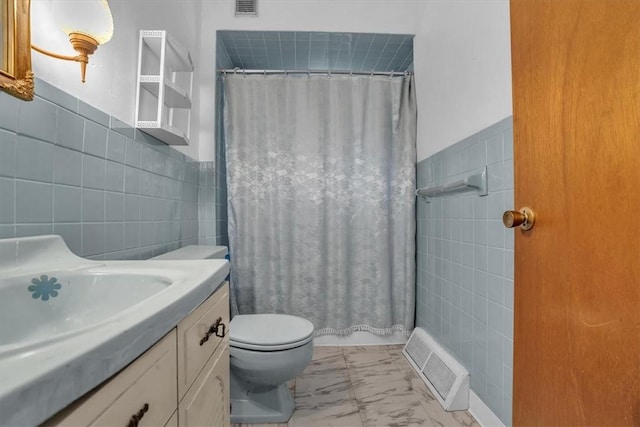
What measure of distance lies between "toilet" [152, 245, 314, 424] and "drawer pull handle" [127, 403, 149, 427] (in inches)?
33.7

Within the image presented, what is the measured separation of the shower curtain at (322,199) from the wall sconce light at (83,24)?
111 centimetres

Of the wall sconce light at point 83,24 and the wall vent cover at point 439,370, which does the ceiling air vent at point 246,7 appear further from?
the wall vent cover at point 439,370

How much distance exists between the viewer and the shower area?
6.61 ft

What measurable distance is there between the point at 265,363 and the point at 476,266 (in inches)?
38.5

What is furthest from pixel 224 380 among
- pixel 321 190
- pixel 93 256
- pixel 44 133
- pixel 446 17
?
pixel 446 17

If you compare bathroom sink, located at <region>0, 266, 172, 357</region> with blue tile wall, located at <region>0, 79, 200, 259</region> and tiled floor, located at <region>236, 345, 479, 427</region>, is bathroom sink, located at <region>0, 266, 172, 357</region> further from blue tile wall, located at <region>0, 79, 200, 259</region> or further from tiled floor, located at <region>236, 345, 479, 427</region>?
tiled floor, located at <region>236, 345, 479, 427</region>

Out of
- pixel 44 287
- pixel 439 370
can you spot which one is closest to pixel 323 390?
pixel 439 370

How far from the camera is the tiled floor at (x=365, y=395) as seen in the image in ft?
4.39

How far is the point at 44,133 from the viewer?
77 cm

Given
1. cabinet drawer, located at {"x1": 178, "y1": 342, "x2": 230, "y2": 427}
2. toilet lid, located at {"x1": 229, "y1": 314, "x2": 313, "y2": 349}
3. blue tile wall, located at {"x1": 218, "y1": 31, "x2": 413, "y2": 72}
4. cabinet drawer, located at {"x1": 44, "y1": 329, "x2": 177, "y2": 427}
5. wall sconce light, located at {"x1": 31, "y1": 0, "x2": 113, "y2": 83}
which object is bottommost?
toilet lid, located at {"x1": 229, "y1": 314, "x2": 313, "y2": 349}

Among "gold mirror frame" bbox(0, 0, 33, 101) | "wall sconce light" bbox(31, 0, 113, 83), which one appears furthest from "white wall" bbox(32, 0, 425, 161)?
"gold mirror frame" bbox(0, 0, 33, 101)

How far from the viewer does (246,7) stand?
1947mm

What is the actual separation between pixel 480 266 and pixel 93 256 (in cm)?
143

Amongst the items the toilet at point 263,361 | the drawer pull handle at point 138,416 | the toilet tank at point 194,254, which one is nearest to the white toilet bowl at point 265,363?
the toilet at point 263,361
